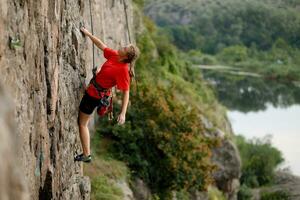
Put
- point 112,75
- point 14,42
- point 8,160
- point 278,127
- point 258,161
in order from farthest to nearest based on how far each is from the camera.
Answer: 1. point 278,127
2. point 258,161
3. point 112,75
4. point 14,42
5. point 8,160

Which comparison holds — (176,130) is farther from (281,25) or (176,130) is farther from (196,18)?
(196,18)

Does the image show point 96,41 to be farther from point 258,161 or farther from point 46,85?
point 258,161

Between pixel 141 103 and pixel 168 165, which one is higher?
pixel 141 103

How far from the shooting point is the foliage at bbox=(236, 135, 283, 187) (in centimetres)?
3319

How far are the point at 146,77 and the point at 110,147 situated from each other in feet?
16.7

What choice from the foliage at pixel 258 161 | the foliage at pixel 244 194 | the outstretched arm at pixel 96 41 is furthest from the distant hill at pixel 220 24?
the outstretched arm at pixel 96 41

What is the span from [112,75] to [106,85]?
18 cm

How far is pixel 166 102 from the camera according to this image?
1842 cm

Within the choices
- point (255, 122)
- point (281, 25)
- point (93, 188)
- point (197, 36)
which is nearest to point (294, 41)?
point (281, 25)

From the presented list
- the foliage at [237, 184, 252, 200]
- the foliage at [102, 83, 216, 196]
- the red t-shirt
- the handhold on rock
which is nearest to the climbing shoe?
the red t-shirt

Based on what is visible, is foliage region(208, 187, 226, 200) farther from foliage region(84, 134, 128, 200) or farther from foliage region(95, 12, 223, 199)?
foliage region(84, 134, 128, 200)

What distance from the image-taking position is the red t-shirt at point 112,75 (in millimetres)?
7715

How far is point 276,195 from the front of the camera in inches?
1143

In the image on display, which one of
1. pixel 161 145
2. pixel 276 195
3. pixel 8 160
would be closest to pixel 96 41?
pixel 8 160
